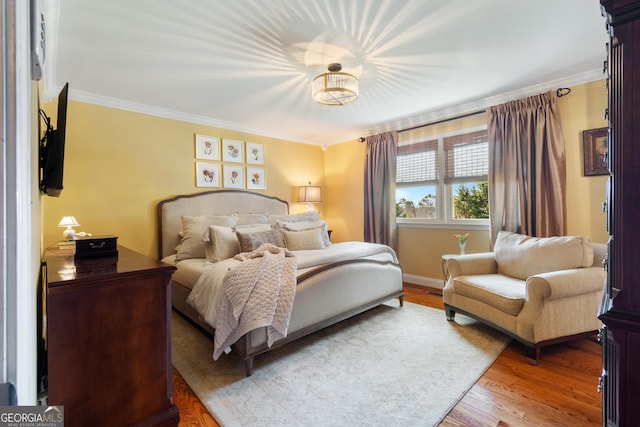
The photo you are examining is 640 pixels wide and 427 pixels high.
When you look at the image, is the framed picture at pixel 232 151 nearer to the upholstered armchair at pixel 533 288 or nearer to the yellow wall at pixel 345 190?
the yellow wall at pixel 345 190

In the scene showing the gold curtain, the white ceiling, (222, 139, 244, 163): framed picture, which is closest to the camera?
the white ceiling

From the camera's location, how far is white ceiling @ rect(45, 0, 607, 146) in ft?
5.99

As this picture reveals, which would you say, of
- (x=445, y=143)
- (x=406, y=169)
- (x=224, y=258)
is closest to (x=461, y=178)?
(x=445, y=143)

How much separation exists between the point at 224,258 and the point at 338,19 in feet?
7.48

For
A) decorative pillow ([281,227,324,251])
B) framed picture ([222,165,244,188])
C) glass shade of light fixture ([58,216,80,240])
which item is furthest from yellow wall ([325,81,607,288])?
glass shade of light fixture ([58,216,80,240])

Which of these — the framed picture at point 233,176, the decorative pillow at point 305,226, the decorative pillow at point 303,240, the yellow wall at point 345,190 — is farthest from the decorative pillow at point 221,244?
the yellow wall at point 345,190

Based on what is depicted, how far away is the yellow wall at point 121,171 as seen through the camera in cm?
294

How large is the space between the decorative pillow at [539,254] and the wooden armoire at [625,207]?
1840 mm

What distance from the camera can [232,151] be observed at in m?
4.13

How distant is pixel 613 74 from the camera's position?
87cm

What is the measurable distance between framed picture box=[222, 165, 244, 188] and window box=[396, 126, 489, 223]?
2.42 m

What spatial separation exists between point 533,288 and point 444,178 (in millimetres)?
2100

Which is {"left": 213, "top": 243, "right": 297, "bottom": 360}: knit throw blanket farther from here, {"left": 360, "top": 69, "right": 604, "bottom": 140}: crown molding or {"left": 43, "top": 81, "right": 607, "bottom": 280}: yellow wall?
{"left": 360, "top": 69, "right": 604, "bottom": 140}: crown molding

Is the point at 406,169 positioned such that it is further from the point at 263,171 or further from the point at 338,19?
the point at 338,19
